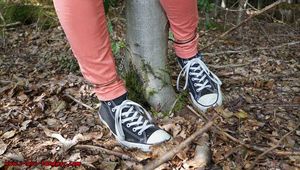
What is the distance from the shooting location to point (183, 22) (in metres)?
1.46

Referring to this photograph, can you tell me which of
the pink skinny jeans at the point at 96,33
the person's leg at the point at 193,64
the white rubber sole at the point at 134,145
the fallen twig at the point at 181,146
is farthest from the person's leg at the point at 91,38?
the fallen twig at the point at 181,146

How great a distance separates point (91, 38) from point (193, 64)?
461mm

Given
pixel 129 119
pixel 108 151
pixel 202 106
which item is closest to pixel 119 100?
pixel 129 119

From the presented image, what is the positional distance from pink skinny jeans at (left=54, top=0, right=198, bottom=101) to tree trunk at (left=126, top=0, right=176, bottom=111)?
0.06 metres

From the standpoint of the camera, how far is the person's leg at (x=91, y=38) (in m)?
1.23

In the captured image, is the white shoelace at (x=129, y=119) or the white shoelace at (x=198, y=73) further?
the white shoelace at (x=198, y=73)

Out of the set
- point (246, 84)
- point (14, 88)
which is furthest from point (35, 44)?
point (246, 84)

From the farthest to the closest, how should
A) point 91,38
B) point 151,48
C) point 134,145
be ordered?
point 151,48, point 134,145, point 91,38

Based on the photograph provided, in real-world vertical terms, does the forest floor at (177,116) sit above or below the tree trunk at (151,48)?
below

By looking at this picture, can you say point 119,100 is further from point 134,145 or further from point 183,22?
point 183,22

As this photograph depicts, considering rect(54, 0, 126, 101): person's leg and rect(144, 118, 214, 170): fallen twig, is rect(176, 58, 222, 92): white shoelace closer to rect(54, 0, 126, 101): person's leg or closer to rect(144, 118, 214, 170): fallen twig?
rect(54, 0, 126, 101): person's leg

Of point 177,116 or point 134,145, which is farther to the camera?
point 177,116

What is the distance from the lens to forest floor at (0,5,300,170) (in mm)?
1322

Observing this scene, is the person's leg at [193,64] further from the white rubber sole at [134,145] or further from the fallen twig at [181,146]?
the fallen twig at [181,146]
